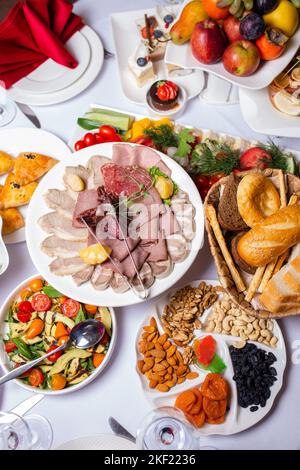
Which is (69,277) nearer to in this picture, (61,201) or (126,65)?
(61,201)

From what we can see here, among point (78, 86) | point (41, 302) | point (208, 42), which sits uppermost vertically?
point (208, 42)

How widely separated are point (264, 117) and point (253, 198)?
42 centimetres

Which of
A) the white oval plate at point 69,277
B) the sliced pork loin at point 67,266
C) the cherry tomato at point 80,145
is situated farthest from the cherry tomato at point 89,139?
the sliced pork loin at point 67,266

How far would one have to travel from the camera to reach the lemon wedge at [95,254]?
117 cm

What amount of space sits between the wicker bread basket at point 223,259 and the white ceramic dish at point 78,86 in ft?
2.34

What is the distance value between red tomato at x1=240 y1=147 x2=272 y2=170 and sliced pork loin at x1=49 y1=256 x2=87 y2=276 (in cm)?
A: 62

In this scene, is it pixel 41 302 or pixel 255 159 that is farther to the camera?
pixel 255 159

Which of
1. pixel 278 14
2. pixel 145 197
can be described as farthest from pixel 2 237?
pixel 278 14

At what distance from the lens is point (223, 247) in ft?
3.89

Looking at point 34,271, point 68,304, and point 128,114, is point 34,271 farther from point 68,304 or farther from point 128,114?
point 128,114

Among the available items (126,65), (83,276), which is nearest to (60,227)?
(83,276)

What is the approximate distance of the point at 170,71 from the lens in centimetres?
160
